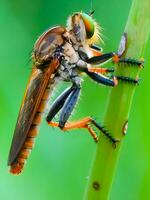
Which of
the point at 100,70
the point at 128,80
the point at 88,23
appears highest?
the point at 88,23

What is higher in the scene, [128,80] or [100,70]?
[100,70]

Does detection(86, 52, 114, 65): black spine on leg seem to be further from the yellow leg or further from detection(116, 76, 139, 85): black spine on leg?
detection(116, 76, 139, 85): black spine on leg

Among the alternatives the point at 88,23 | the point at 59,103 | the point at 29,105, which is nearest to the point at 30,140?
the point at 29,105

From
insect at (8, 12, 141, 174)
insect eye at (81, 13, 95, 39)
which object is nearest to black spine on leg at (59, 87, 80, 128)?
insect at (8, 12, 141, 174)

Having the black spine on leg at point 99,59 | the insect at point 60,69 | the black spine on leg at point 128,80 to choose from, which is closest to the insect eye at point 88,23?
the insect at point 60,69

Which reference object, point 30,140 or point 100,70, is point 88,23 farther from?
point 30,140

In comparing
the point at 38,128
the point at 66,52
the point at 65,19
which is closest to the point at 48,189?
the point at 38,128
